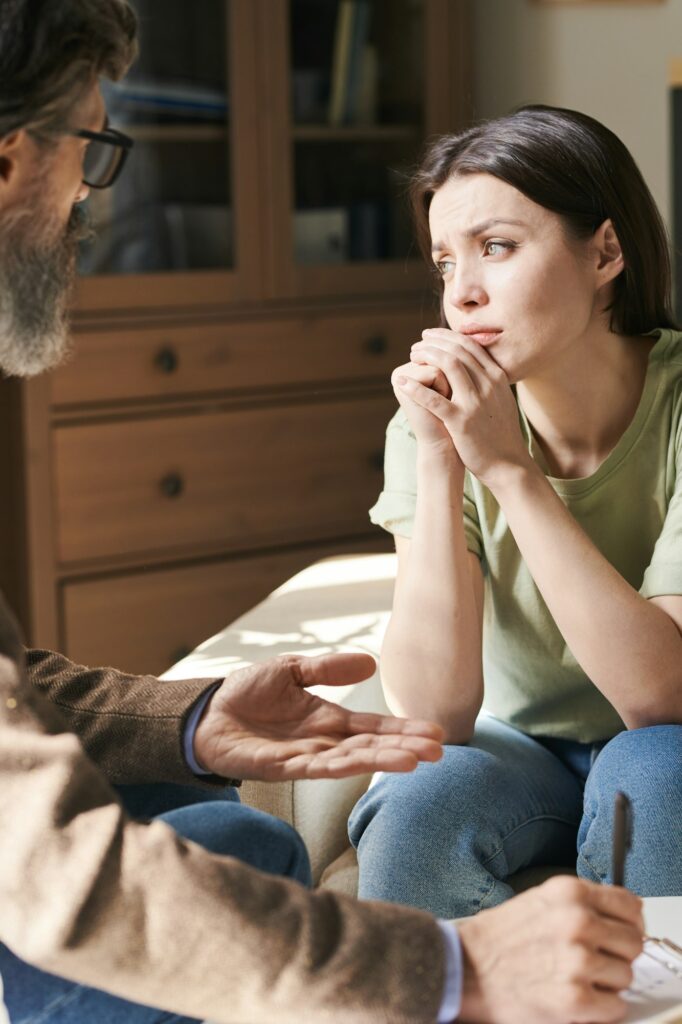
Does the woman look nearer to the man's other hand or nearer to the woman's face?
the woman's face

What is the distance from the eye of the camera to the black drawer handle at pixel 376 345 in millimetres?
2998

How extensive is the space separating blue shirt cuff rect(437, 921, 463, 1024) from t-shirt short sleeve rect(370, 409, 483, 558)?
0.68m

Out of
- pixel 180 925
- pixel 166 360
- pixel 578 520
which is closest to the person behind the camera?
pixel 180 925

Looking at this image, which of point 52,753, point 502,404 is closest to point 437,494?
point 502,404

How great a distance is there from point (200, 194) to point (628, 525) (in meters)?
1.62

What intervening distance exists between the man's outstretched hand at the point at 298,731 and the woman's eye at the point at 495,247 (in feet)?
1.61

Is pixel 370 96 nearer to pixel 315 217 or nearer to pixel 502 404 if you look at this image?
pixel 315 217

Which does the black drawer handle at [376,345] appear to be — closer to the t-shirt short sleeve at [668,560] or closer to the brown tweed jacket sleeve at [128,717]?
the t-shirt short sleeve at [668,560]

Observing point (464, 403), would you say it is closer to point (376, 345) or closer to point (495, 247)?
point (495, 247)

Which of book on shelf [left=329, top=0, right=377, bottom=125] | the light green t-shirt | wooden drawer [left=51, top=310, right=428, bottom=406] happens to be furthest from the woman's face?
book on shelf [left=329, top=0, right=377, bottom=125]

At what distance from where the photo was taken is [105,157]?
1.20m

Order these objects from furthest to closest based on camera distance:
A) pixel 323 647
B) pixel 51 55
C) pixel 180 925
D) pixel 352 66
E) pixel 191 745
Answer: pixel 352 66, pixel 323 647, pixel 191 745, pixel 51 55, pixel 180 925

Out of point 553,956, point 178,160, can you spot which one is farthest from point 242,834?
point 178,160

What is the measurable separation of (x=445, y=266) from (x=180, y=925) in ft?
2.93
